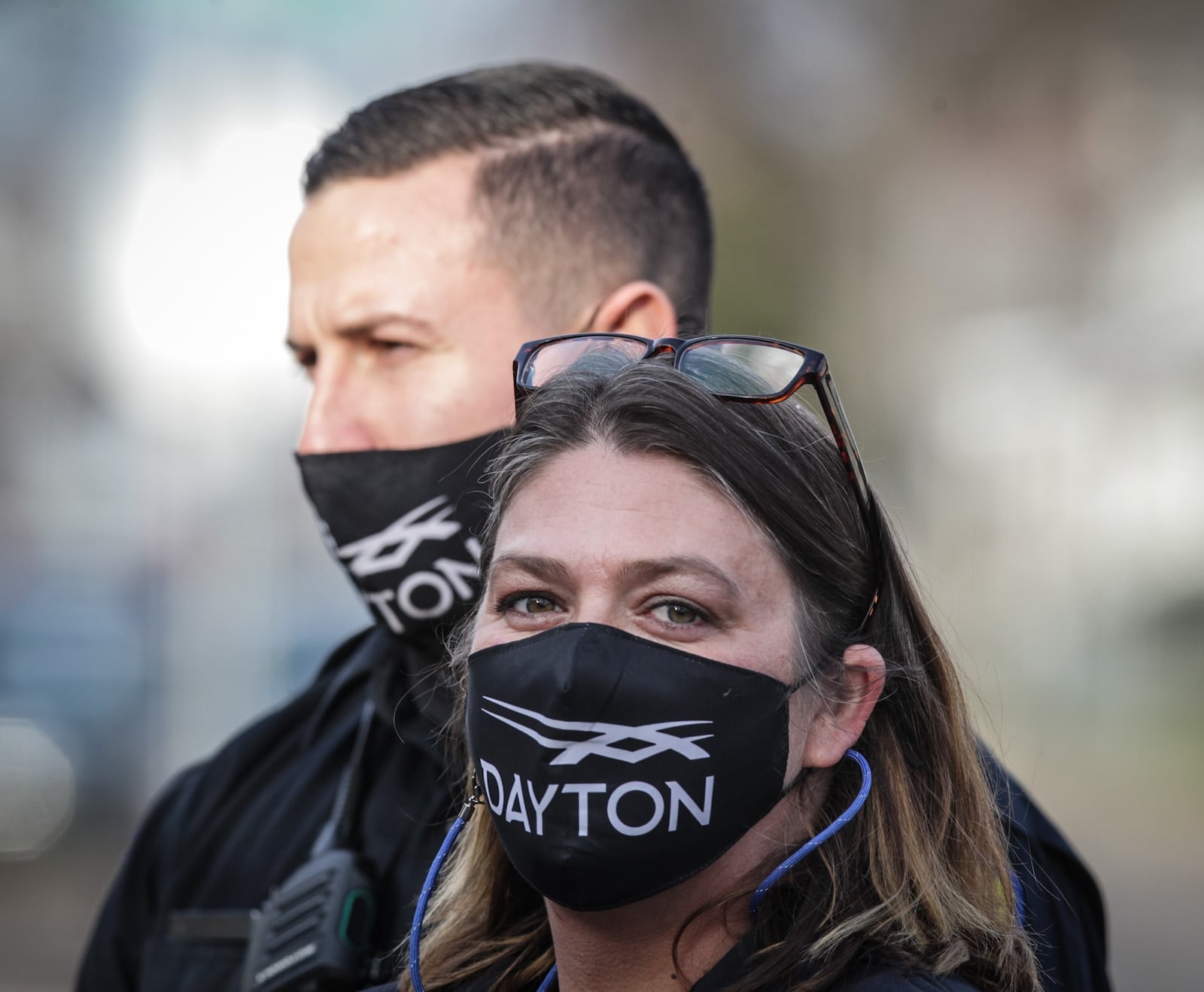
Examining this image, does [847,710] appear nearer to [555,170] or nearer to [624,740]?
[624,740]

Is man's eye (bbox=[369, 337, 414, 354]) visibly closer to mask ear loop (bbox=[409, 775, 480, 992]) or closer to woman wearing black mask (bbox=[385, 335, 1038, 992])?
woman wearing black mask (bbox=[385, 335, 1038, 992])

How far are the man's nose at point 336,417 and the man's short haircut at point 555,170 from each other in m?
0.45

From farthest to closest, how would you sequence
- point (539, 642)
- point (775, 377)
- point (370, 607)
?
1. point (370, 607)
2. point (775, 377)
3. point (539, 642)

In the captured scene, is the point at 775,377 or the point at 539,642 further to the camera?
the point at 775,377

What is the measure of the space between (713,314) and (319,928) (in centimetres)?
756

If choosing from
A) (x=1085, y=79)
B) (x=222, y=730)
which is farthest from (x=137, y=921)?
(x=1085, y=79)

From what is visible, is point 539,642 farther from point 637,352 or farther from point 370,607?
point 370,607

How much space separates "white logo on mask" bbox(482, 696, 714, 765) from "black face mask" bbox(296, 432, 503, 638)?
972 mm

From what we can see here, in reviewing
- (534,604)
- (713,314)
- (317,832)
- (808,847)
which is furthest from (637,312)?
(713,314)

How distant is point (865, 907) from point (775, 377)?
81 centimetres

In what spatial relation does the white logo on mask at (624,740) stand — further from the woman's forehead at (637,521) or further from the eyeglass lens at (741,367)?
the eyeglass lens at (741,367)

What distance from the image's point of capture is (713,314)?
32.3 feet

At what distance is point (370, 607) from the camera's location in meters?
3.00

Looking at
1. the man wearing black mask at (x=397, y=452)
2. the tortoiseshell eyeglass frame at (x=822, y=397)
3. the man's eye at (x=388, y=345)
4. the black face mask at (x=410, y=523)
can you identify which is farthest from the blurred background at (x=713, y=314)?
the tortoiseshell eyeglass frame at (x=822, y=397)
